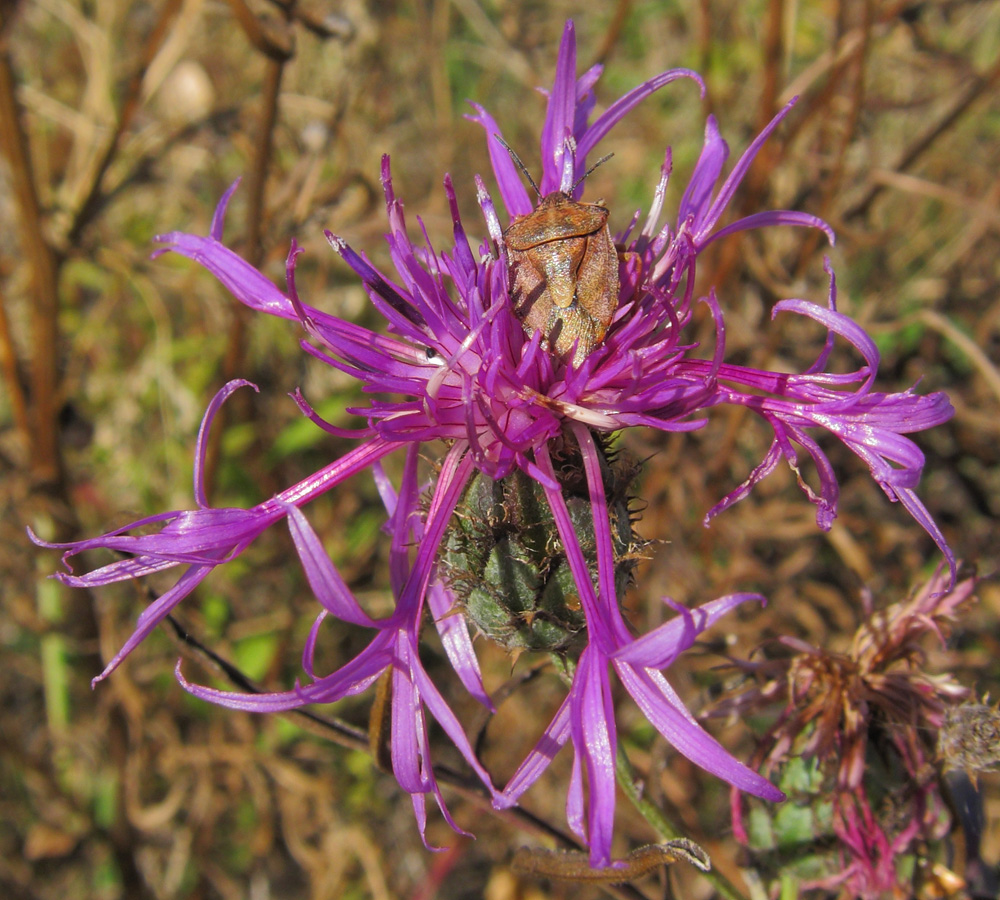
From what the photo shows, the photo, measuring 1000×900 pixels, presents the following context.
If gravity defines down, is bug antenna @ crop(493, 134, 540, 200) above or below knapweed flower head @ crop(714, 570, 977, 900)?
above

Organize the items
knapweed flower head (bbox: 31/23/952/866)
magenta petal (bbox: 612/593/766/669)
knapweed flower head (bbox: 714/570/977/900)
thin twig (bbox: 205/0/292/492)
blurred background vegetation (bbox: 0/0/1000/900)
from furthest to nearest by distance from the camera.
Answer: blurred background vegetation (bbox: 0/0/1000/900)
thin twig (bbox: 205/0/292/492)
knapweed flower head (bbox: 714/570/977/900)
knapweed flower head (bbox: 31/23/952/866)
magenta petal (bbox: 612/593/766/669)

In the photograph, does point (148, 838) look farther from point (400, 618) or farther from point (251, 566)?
point (400, 618)

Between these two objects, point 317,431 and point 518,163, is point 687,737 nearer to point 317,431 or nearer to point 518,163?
point 518,163

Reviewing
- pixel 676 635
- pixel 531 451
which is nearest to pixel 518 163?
pixel 531 451

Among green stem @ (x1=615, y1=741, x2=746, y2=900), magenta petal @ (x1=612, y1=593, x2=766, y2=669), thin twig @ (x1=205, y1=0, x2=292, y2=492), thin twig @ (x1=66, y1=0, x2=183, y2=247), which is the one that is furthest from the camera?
thin twig @ (x1=66, y1=0, x2=183, y2=247)

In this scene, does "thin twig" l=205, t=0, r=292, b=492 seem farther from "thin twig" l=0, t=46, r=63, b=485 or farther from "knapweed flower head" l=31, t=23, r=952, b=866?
"knapweed flower head" l=31, t=23, r=952, b=866

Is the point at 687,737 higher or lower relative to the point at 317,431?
higher

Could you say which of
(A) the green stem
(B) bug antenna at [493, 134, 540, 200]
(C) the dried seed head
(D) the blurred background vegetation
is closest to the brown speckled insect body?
(B) bug antenna at [493, 134, 540, 200]
